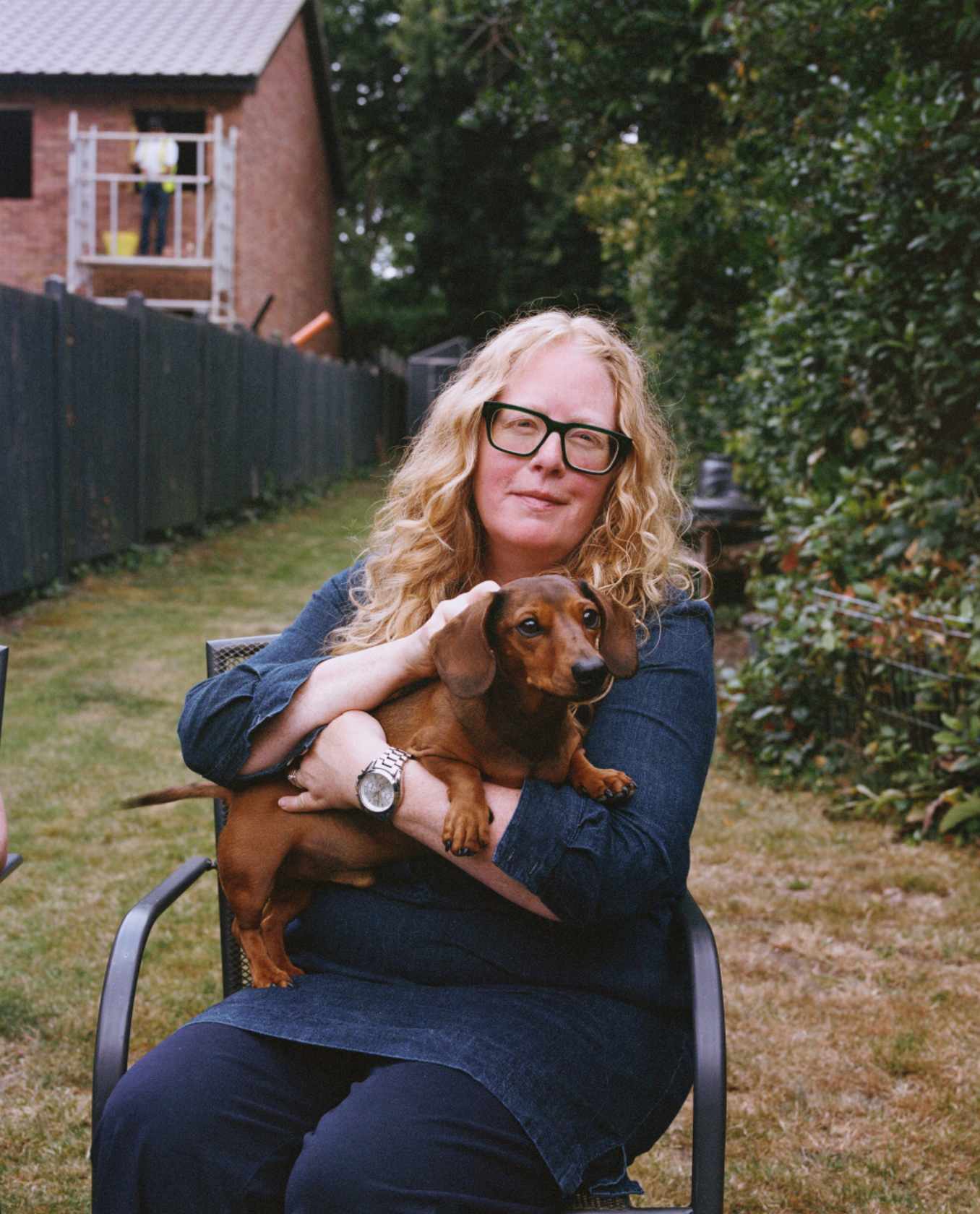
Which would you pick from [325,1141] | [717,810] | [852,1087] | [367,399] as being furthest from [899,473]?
[367,399]

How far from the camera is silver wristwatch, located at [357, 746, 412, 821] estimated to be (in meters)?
1.90

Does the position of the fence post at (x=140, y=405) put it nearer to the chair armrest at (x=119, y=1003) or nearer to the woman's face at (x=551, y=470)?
the woman's face at (x=551, y=470)

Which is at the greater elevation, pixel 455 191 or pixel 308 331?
pixel 455 191

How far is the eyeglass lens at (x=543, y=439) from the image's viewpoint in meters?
2.20

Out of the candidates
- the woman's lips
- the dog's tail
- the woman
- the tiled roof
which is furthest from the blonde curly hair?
the tiled roof

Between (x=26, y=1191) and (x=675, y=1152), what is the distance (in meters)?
1.41

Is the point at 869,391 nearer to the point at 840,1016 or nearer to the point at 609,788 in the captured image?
the point at 840,1016

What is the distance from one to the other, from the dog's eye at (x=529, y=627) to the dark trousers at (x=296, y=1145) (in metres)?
0.63

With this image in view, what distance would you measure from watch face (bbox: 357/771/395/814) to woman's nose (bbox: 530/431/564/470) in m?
0.61

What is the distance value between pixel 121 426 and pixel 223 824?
831cm

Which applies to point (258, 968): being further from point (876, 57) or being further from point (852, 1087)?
point (876, 57)

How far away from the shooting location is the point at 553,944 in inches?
75.6

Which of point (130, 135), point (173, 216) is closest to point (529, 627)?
A: point (130, 135)

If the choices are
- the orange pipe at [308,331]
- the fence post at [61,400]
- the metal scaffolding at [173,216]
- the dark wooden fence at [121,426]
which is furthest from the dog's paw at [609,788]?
the orange pipe at [308,331]
